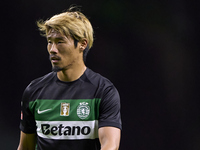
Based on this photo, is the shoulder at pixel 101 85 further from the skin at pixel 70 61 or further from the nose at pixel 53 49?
the nose at pixel 53 49

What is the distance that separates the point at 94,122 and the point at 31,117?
39cm

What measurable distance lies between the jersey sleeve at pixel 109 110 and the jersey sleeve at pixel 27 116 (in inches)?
16.3

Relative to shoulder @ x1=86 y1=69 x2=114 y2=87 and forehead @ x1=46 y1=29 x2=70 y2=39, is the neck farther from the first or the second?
forehead @ x1=46 y1=29 x2=70 y2=39

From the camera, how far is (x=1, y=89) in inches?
141

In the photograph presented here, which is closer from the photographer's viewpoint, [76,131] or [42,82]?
[76,131]

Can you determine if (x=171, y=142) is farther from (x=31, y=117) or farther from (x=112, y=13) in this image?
(x=31, y=117)

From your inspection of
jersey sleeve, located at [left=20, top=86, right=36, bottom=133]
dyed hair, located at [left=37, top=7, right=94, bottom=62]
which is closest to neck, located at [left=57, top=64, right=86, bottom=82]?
dyed hair, located at [left=37, top=7, right=94, bottom=62]

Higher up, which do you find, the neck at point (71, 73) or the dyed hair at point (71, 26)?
the dyed hair at point (71, 26)

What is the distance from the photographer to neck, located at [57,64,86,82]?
85.4 inches

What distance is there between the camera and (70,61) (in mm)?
2139

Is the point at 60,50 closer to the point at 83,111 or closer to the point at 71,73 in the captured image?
the point at 71,73

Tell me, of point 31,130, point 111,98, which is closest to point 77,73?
point 111,98

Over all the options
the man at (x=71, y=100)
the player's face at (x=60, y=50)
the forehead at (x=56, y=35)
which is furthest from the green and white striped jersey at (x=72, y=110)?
the forehead at (x=56, y=35)

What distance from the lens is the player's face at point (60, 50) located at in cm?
211
